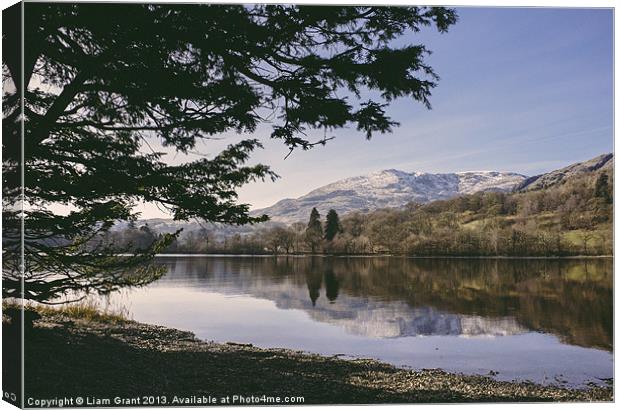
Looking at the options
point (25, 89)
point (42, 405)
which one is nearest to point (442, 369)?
point (42, 405)

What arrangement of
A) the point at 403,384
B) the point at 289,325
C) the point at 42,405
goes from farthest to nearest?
1. the point at 289,325
2. the point at 403,384
3. the point at 42,405

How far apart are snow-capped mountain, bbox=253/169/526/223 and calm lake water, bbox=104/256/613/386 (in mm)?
702

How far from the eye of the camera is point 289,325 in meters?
6.73

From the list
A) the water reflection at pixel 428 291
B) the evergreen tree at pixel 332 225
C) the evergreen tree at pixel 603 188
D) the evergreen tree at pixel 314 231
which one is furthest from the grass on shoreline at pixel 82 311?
the evergreen tree at pixel 603 188

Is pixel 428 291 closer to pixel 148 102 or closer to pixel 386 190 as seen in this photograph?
pixel 386 190

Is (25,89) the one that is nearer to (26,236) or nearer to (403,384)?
(26,236)

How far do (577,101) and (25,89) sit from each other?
598 cm

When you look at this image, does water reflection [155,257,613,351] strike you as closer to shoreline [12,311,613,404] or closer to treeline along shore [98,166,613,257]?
treeline along shore [98,166,613,257]

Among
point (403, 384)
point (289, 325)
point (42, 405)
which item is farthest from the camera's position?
point (289, 325)

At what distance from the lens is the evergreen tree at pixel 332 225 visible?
22.9 ft

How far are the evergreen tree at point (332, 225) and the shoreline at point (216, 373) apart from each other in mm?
1444

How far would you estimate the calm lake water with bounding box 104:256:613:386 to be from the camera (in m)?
6.54

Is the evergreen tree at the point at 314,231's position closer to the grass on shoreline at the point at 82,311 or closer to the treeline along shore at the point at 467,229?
the treeline along shore at the point at 467,229

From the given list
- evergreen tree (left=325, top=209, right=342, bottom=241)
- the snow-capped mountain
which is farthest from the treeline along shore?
the snow-capped mountain
